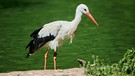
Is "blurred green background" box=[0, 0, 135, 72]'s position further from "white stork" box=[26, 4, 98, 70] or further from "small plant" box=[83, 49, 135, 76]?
"small plant" box=[83, 49, 135, 76]

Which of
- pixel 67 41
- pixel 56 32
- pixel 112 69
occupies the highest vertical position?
pixel 56 32

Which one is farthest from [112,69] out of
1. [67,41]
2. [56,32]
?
[67,41]

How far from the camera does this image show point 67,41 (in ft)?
67.1

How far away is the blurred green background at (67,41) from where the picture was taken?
16.6 m

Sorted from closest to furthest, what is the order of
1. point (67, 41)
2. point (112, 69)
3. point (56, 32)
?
1. point (112, 69)
2. point (56, 32)
3. point (67, 41)

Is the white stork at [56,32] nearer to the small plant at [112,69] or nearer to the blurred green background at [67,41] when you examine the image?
the blurred green background at [67,41]

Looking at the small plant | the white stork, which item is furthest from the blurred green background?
the small plant

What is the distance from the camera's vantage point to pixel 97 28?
75.1 feet

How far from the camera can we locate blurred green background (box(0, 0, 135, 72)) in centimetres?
1659

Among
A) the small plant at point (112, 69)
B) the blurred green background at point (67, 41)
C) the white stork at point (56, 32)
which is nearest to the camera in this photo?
the small plant at point (112, 69)

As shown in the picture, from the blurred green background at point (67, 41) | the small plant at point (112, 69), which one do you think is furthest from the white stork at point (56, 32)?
the small plant at point (112, 69)

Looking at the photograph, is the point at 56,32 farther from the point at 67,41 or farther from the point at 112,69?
the point at 67,41

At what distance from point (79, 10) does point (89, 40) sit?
6.28m

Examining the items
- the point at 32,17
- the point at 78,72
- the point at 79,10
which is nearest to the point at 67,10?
the point at 32,17
